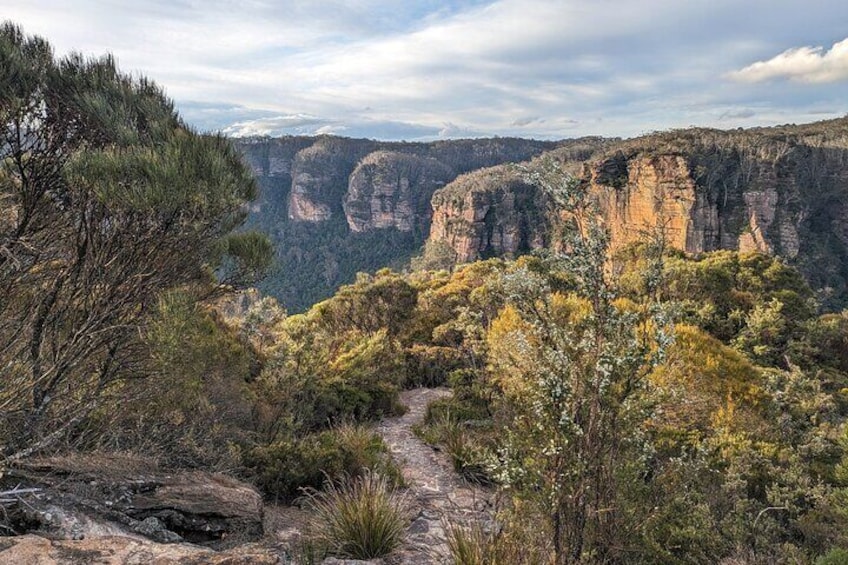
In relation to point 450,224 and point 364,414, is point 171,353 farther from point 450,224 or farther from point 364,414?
point 450,224

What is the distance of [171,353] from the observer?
224 inches

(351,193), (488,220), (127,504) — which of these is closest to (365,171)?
(351,193)

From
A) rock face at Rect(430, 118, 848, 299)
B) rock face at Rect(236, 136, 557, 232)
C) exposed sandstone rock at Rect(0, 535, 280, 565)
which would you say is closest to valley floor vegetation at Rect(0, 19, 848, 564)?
exposed sandstone rock at Rect(0, 535, 280, 565)

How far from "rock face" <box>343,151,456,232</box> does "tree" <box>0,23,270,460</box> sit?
4385 inches

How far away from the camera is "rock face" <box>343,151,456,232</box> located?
116 metres

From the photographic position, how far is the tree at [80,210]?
397 cm

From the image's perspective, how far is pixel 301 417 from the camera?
912cm

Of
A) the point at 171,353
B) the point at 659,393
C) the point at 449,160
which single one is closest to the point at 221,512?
the point at 171,353

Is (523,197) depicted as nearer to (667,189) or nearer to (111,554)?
(667,189)

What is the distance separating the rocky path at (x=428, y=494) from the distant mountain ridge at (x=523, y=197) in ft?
10.1

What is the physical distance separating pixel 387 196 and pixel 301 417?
10826 cm

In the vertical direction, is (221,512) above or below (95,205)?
below

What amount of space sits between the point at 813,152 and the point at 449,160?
84075 millimetres

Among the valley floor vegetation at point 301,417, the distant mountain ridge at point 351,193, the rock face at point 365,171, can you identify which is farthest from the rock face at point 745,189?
the rock face at point 365,171
